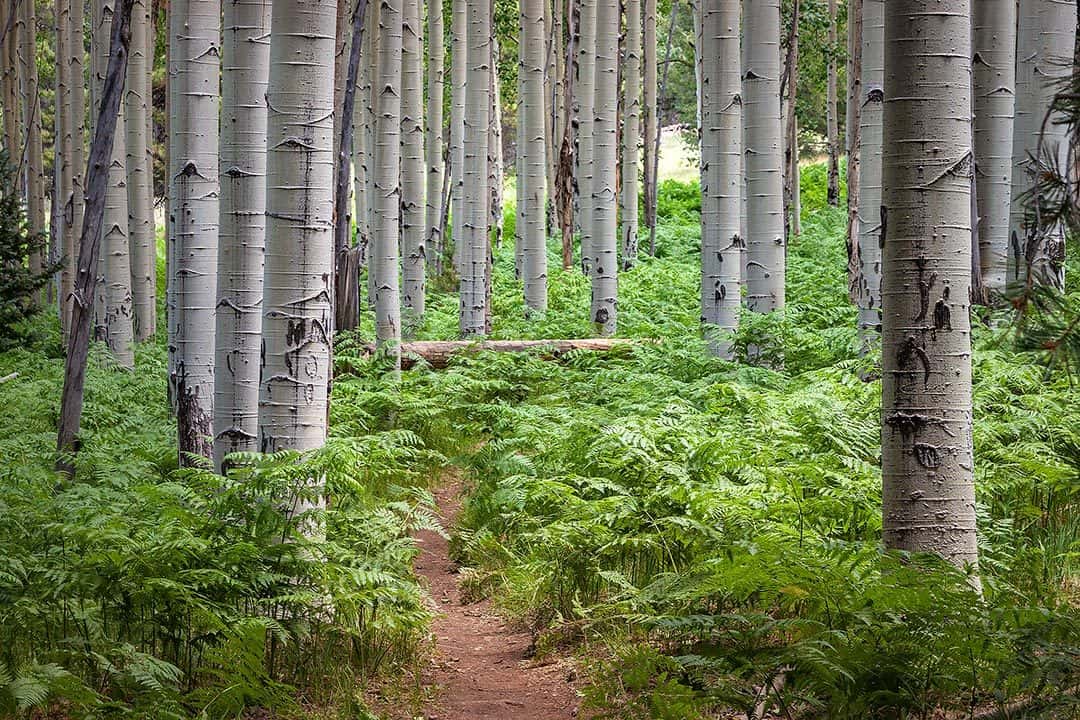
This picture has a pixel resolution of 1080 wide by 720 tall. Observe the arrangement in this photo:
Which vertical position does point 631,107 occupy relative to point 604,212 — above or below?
above

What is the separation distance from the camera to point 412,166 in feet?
51.9

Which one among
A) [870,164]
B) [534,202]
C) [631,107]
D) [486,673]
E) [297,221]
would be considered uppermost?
[631,107]

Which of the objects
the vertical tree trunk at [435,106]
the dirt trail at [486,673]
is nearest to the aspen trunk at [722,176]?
the dirt trail at [486,673]

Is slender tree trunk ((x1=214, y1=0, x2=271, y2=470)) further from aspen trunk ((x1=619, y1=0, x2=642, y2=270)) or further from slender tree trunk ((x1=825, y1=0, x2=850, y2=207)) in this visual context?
slender tree trunk ((x1=825, y1=0, x2=850, y2=207))

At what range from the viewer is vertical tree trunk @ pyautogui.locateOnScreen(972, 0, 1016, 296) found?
9.16 metres

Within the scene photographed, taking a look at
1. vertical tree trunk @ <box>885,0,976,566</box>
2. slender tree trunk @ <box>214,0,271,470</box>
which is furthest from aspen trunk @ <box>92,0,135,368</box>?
vertical tree trunk @ <box>885,0,976,566</box>

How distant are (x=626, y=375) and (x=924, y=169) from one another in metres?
6.02

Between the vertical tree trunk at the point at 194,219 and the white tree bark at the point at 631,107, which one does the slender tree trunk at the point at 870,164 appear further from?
the white tree bark at the point at 631,107

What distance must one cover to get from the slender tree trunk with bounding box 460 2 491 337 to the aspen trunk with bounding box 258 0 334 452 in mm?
9039

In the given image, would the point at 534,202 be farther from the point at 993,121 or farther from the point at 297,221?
the point at 297,221

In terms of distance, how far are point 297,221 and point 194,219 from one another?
247cm

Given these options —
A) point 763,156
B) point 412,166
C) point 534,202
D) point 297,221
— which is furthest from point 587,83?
point 297,221

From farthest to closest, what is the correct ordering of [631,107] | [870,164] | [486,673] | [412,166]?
[631,107] < [412,166] < [870,164] < [486,673]

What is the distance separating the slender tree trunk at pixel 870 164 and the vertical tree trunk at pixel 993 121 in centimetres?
107
